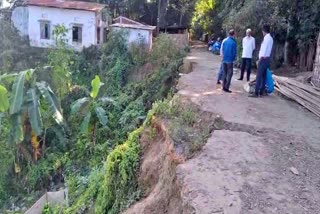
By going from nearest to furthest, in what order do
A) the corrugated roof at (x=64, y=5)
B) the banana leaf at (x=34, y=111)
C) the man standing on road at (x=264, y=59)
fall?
the man standing on road at (x=264, y=59), the banana leaf at (x=34, y=111), the corrugated roof at (x=64, y=5)

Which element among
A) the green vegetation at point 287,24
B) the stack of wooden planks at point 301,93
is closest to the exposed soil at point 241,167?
the stack of wooden planks at point 301,93

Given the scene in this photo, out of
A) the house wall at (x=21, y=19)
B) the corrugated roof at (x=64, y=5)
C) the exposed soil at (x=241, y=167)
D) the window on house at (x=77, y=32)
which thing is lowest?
the exposed soil at (x=241, y=167)

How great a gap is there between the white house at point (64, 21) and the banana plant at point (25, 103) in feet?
32.5

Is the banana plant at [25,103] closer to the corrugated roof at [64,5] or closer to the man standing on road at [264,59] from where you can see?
the man standing on road at [264,59]

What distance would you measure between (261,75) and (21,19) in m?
18.1

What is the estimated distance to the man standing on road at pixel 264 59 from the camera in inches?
347

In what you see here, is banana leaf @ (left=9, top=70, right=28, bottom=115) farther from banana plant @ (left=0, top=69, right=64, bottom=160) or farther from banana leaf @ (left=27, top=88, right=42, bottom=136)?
banana leaf @ (left=27, top=88, right=42, bottom=136)

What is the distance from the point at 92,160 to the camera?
43.7ft

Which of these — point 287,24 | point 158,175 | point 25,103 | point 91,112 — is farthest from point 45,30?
point 158,175

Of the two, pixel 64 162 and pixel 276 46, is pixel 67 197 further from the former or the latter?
pixel 276 46

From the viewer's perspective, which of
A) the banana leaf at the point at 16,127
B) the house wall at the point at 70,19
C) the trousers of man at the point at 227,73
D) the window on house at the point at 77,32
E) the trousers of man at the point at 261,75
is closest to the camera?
the trousers of man at the point at 261,75

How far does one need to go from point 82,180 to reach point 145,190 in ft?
16.6

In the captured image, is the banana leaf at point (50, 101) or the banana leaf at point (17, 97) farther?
the banana leaf at point (50, 101)

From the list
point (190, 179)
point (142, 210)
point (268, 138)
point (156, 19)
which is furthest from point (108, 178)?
point (156, 19)
